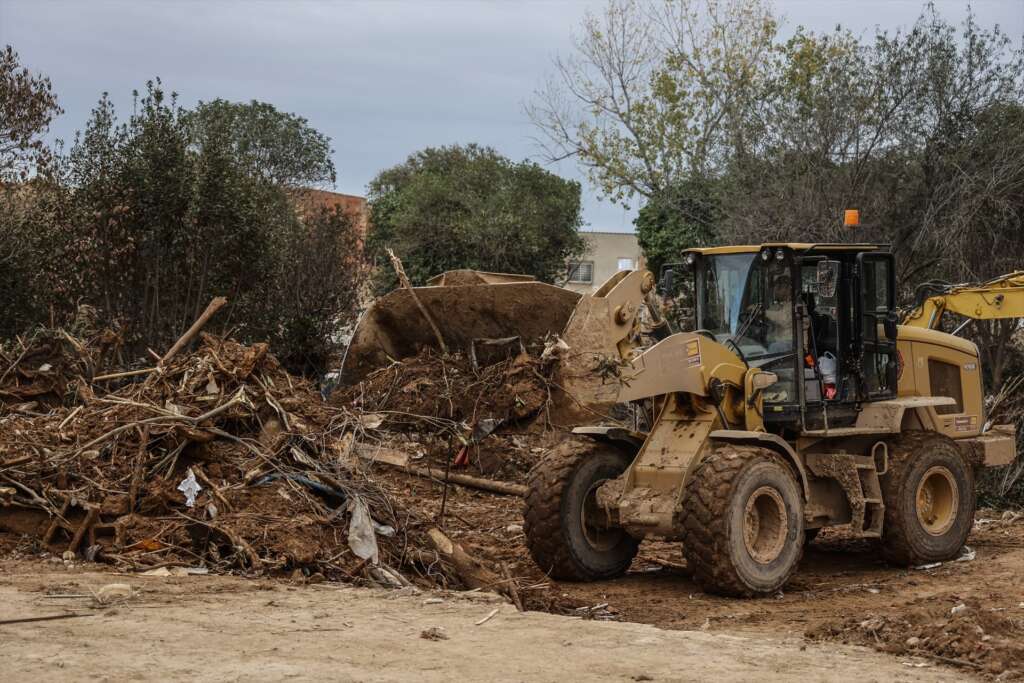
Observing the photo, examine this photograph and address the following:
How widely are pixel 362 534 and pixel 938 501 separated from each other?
5104 mm

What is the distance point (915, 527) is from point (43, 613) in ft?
22.7

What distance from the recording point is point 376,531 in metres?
10.4

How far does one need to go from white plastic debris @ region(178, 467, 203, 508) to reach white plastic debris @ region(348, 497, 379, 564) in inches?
48.3

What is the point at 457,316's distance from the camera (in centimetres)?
1562

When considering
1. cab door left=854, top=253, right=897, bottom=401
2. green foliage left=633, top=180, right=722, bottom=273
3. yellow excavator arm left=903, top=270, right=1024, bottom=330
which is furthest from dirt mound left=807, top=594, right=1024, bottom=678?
green foliage left=633, top=180, right=722, bottom=273

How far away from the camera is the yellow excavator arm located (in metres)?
13.2

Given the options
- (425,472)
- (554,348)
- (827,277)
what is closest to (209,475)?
(425,472)

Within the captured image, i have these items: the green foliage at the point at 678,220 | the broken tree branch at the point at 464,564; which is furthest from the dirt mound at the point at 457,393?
the green foliage at the point at 678,220

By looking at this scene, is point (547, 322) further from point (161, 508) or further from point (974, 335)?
point (974, 335)

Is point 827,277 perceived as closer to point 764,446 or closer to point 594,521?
point 764,446

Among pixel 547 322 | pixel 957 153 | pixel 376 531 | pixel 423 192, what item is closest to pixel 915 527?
pixel 376 531

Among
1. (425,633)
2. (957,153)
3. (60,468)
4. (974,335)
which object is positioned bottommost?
(425,633)

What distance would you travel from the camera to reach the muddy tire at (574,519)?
32.7 feet

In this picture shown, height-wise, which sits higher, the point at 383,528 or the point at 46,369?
the point at 46,369
